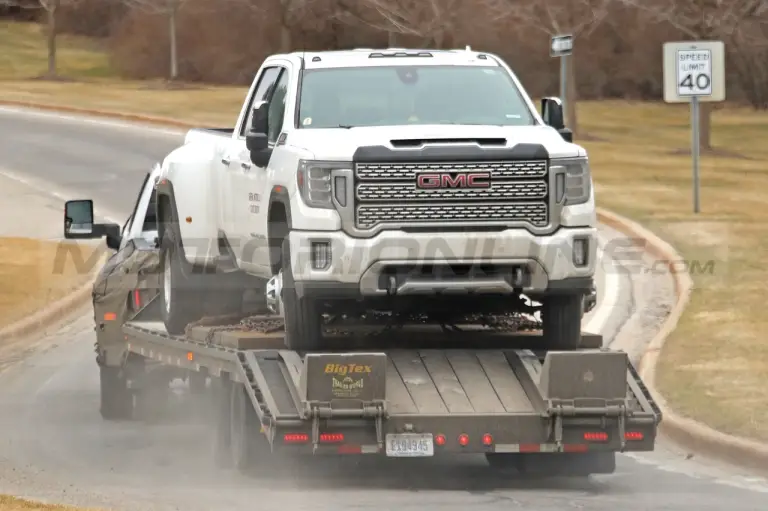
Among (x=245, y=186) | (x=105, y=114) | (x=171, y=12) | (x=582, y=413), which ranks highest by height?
(x=171, y=12)

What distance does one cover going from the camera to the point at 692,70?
2728cm

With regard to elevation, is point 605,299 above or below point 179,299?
below

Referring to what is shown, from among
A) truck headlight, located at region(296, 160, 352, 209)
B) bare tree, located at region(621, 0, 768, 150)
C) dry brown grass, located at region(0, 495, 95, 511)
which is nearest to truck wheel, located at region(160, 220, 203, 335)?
truck headlight, located at region(296, 160, 352, 209)

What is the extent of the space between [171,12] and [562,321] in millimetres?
52177

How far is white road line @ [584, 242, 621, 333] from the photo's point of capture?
19.2 meters

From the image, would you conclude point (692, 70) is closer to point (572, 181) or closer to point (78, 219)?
point (78, 219)

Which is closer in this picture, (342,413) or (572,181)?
(342,413)

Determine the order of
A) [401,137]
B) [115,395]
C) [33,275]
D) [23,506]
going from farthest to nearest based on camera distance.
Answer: [33,275], [115,395], [401,137], [23,506]

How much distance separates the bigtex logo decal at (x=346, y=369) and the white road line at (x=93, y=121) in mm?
32457

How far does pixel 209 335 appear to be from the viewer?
11.9 metres

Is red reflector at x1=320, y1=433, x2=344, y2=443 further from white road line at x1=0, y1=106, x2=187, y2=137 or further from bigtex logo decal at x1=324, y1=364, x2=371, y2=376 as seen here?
white road line at x1=0, y1=106, x2=187, y2=137

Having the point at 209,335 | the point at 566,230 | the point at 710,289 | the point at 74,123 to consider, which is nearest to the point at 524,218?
the point at 566,230

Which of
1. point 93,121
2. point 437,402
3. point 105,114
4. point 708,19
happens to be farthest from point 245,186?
point 105,114

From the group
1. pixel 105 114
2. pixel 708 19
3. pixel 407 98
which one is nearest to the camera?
pixel 407 98
